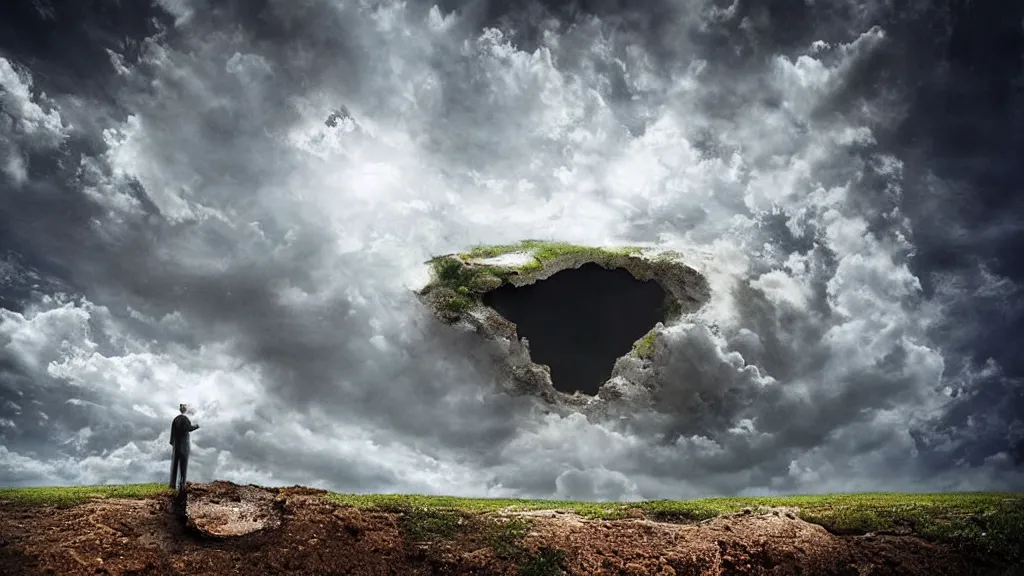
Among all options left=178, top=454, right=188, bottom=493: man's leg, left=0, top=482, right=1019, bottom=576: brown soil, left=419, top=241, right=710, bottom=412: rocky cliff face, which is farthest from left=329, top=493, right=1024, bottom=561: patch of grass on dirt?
left=419, top=241, right=710, bottom=412: rocky cliff face

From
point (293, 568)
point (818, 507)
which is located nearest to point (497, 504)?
point (293, 568)

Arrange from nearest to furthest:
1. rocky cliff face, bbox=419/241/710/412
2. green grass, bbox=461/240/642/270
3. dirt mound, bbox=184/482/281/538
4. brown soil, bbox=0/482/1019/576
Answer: brown soil, bbox=0/482/1019/576 → dirt mound, bbox=184/482/281/538 → rocky cliff face, bbox=419/241/710/412 → green grass, bbox=461/240/642/270

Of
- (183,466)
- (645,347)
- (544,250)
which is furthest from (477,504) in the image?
(544,250)

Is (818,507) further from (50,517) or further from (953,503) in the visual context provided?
(50,517)

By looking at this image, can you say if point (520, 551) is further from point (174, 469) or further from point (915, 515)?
point (915, 515)

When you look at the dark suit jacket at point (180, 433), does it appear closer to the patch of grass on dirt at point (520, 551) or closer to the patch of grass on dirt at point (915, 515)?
the patch of grass on dirt at point (520, 551)

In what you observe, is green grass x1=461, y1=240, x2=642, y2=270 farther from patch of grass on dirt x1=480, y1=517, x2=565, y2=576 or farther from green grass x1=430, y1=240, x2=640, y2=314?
patch of grass on dirt x1=480, y1=517, x2=565, y2=576

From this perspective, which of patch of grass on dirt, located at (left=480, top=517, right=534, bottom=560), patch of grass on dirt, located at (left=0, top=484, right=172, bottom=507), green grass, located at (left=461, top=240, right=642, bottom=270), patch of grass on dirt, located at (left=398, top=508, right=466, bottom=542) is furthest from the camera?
green grass, located at (left=461, top=240, right=642, bottom=270)

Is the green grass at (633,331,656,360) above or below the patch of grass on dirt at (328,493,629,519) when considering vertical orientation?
above
